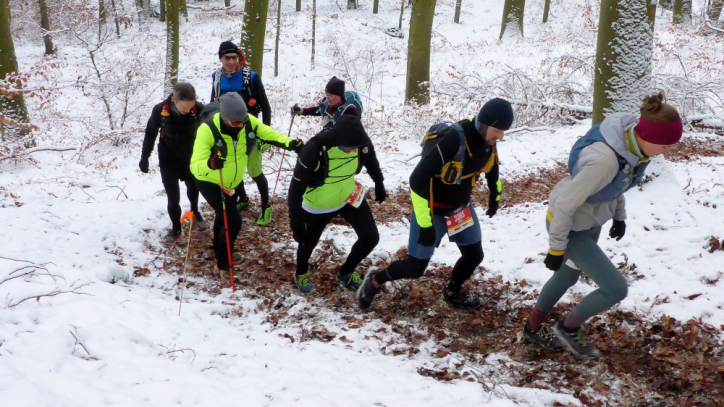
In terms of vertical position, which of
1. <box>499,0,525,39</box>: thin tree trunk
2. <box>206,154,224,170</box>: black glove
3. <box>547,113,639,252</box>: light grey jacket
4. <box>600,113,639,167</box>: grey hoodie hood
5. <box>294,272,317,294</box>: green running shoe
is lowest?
Result: <box>294,272,317,294</box>: green running shoe

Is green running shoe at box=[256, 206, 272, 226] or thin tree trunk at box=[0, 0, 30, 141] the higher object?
thin tree trunk at box=[0, 0, 30, 141]

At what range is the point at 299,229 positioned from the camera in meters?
4.70

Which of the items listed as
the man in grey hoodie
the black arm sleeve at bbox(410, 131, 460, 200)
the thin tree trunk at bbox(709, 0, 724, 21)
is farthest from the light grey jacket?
the thin tree trunk at bbox(709, 0, 724, 21)

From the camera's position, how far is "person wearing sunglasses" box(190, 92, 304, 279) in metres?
4.66

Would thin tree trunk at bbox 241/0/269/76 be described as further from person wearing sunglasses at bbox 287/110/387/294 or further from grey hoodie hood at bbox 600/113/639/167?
grey hoodie hood at bbox 600/113/639/167

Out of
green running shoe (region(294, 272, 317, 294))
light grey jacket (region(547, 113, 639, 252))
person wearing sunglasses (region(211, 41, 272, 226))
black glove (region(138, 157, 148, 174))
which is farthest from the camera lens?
person wearing sunglasses (region(211, 41, 272, 226))

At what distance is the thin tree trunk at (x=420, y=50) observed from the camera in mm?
12078

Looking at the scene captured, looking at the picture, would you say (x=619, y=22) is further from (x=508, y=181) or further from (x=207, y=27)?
(x=207, y=27)

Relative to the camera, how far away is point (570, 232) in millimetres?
3357

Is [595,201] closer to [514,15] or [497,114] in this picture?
[497,114]

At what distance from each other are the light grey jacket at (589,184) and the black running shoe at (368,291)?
6.17ft

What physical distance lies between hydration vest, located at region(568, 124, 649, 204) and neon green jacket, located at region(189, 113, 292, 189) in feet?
10.2

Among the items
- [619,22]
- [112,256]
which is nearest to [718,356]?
[619,22]

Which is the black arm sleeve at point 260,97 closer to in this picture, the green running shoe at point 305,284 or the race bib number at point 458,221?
the green running shoe at point 305,284
